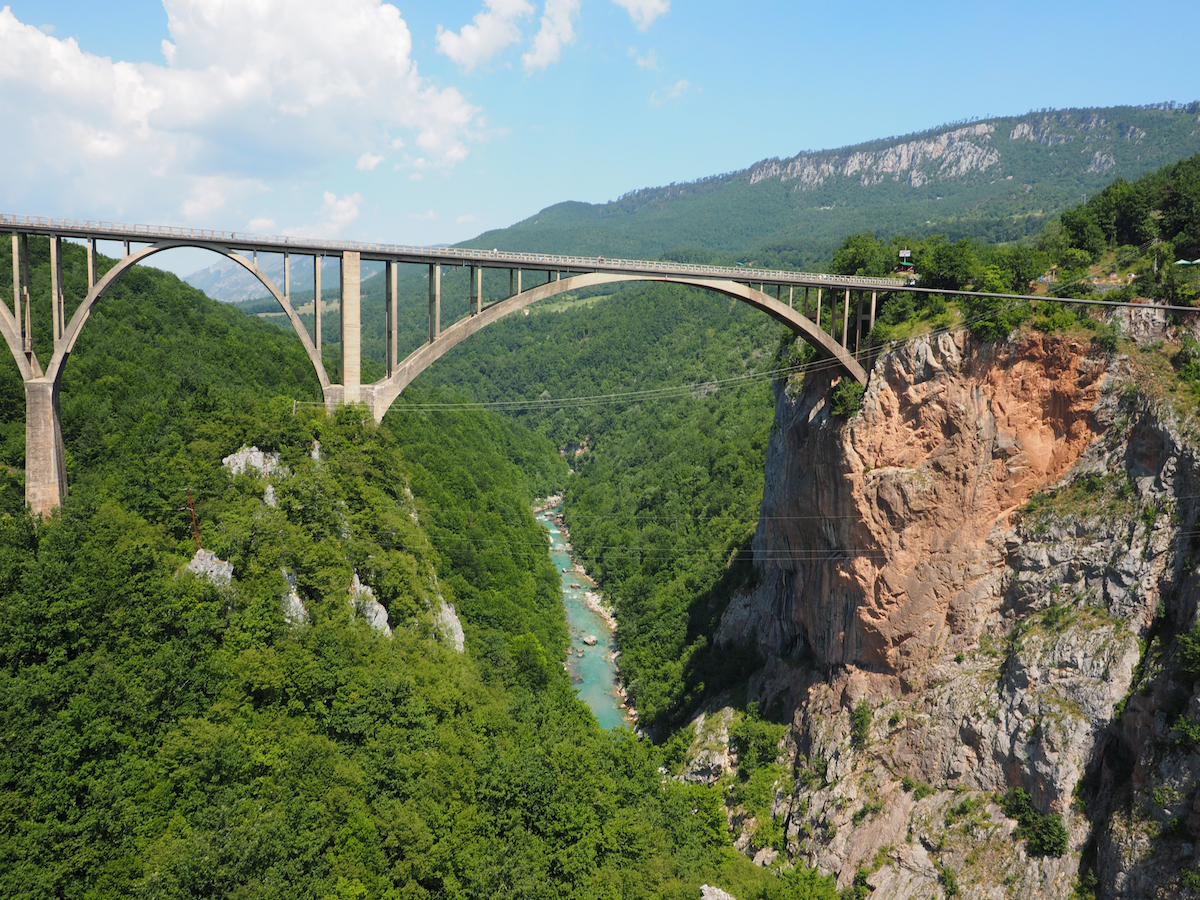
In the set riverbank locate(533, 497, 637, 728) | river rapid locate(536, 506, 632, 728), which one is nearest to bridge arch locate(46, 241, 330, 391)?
river rapid locate(536, 506, 632, 728)

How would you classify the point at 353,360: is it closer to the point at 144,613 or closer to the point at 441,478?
the point at 144,613

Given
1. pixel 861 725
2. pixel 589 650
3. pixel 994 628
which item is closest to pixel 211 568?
pixel 861 725

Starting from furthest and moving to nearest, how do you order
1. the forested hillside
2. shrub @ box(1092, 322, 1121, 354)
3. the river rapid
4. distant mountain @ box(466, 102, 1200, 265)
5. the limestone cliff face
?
distant mountain @ box(466, 102, 1200, 265) → the river rapid → the limestone cliff face → shrub @ box(1092, 322, 1121, 354) → the forested hillside

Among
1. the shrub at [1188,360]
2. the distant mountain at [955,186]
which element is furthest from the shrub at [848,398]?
the distant mountain at [955,186]

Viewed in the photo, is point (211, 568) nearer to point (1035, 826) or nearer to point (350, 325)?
point (350, 325)

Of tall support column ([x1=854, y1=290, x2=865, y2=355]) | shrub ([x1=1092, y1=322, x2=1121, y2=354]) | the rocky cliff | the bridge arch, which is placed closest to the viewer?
the bridge arch

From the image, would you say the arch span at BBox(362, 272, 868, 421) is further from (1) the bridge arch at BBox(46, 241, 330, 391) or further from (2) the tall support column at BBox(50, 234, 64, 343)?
(2) the tall support column at BBox(50, 234, 64, 343)

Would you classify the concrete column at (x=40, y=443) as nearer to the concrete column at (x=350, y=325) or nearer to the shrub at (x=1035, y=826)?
the concrete column at (x=350, y=325)
